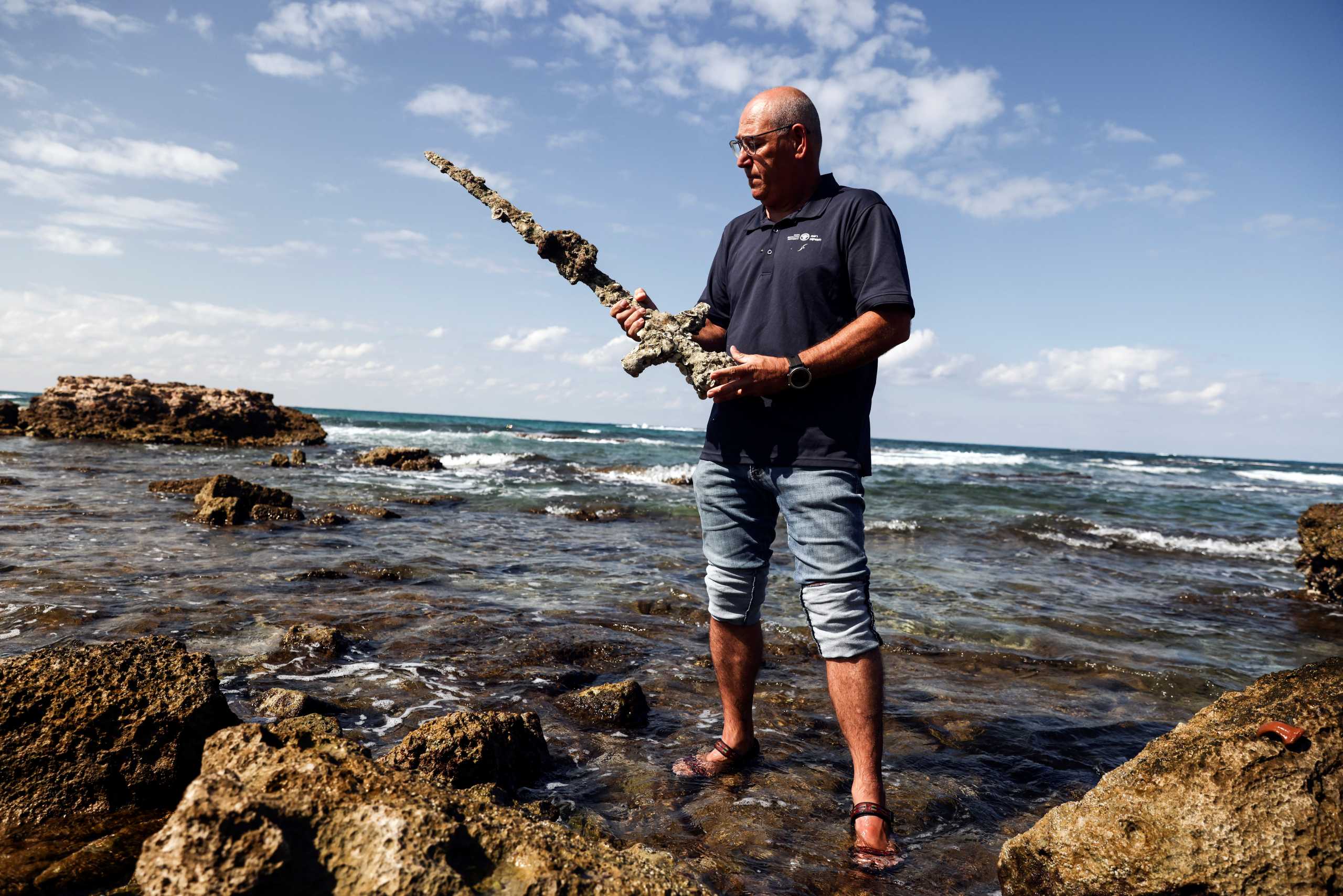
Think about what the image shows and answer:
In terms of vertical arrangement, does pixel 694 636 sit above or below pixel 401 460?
below

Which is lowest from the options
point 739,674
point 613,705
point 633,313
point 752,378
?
point 613,705

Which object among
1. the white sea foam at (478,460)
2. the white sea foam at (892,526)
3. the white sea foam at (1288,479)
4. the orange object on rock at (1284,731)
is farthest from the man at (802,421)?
the white sea foam at (1288,479)

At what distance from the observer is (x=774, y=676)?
4301mm

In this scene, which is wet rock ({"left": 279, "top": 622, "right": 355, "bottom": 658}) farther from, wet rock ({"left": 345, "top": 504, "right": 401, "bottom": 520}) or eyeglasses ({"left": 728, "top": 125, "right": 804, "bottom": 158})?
wet rock ({"left": 345, "top": 504, "right": 401, "bottom": 520})

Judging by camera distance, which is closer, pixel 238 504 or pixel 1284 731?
pixel 1284 731

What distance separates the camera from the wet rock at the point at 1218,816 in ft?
6.08

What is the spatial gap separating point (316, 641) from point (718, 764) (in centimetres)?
247

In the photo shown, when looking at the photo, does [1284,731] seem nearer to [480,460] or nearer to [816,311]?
[816,311]

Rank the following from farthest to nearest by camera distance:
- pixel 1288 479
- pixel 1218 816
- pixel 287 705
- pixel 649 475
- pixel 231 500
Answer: pixel 1288 479 → pixel 649 475 → pixel 231 500 → pixel 287 705 → pixel 1218 816

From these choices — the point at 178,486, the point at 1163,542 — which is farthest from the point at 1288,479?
the point at 178,486

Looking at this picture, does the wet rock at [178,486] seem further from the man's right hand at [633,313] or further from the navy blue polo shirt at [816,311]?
the navy blue polo shirt at [816,311]

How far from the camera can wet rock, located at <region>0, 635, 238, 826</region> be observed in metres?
2.29

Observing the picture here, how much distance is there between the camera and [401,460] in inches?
785

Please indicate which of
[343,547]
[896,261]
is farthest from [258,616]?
[896,261]
